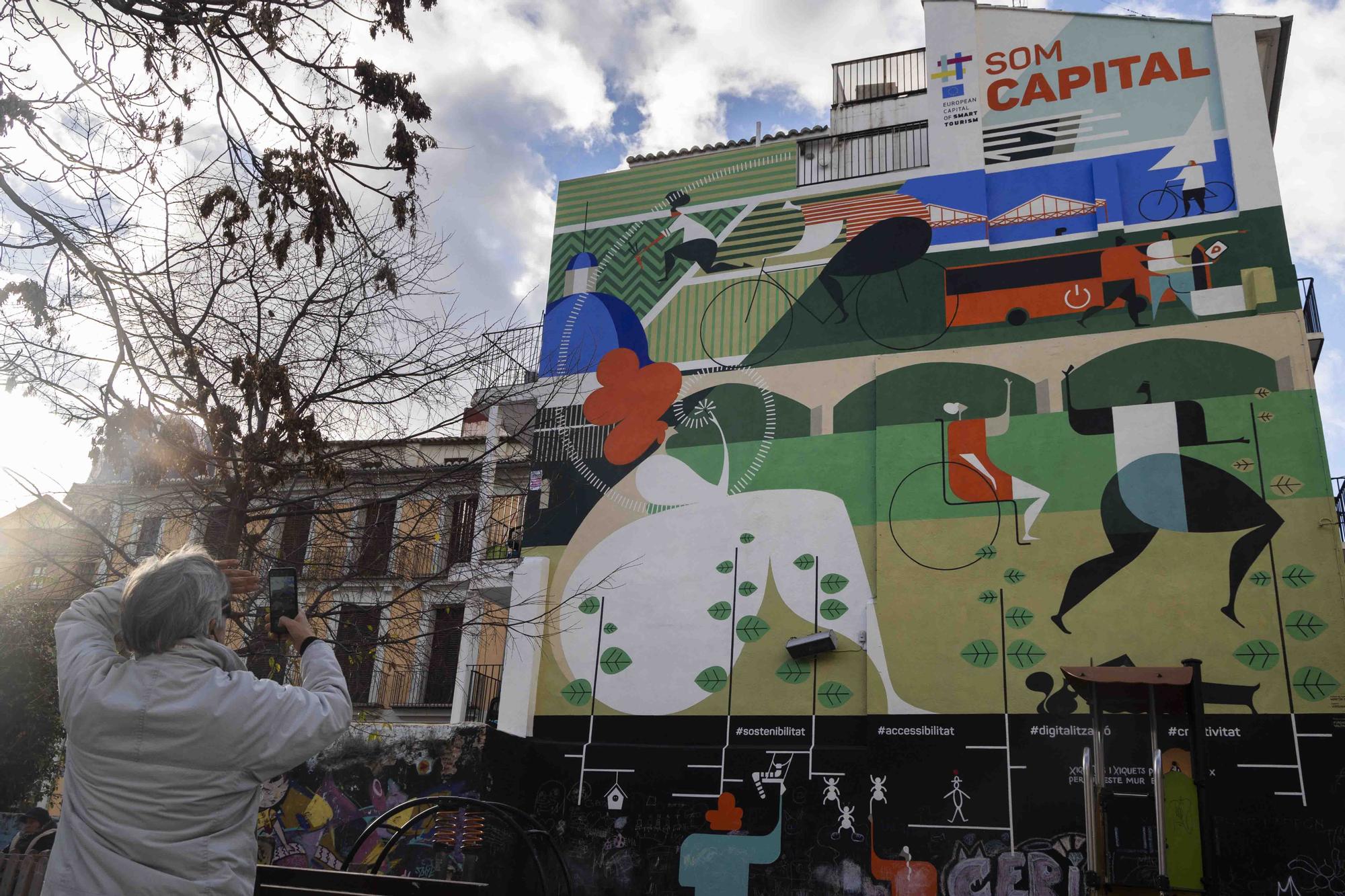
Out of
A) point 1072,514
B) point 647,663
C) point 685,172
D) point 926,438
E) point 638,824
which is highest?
point 685,172

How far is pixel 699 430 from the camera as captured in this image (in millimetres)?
14016

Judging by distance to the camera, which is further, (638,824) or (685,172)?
(685,172)

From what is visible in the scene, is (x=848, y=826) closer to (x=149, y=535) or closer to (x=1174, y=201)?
(x=1174, y=201)

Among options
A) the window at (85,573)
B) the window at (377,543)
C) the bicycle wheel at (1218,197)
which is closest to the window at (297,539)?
the window at (377,543)

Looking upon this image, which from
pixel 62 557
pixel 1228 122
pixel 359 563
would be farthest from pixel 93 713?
pixel 1228 122

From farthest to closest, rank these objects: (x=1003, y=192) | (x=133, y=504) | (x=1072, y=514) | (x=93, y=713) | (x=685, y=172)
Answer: (x=685, y=172) → (x=1003, y=192) → (x=1072, y=514) → (x=133, y=504) → (x=93, y=713)

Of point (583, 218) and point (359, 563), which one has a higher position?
point (583, 218)

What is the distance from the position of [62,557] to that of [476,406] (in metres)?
4.24

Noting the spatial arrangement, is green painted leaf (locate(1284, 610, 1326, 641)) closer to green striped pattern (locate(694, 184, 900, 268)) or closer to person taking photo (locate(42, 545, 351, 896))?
green striped pattern (locate(694, 184, 900, 268))

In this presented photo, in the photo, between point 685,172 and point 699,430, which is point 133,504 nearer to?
point 699,430

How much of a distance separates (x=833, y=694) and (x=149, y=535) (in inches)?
352

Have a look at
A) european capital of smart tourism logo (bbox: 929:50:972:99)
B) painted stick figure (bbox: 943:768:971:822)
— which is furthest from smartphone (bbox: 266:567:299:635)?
european capital of smart tourism logo (bbox: 929:50:972:99)

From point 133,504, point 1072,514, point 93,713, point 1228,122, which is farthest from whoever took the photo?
point 1228,122

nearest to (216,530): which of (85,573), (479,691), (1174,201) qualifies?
(85,573)
